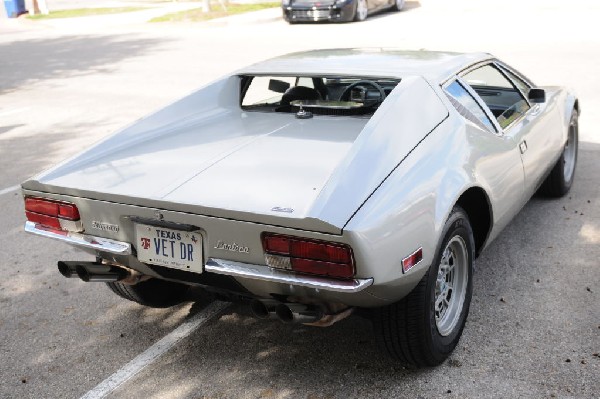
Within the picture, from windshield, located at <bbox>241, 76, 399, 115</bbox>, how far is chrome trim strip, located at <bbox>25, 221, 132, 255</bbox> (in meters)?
1.53

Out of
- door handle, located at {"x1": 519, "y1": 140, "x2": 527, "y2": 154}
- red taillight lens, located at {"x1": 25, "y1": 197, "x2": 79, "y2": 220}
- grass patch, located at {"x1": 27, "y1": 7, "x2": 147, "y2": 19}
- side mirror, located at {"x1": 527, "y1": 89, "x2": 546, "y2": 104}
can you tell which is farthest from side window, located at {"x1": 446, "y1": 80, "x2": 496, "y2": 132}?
grass patch, located at {"x1": 27, "y1": 7, "x2": 147, "y2": 19}

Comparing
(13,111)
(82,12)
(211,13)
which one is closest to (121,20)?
(211,13)

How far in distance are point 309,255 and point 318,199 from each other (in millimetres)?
227

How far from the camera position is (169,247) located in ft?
10.5

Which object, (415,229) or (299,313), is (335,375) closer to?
(299,313)

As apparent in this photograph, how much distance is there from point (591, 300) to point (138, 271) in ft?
8.25

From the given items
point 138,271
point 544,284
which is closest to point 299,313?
point 138,271

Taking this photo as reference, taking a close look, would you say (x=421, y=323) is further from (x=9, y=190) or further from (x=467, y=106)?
(x=9, y=190)

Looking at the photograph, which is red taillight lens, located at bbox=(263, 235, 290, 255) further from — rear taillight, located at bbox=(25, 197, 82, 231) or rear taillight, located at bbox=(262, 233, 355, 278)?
rear taillight, located at bbox=(25, 197, 82, 231)

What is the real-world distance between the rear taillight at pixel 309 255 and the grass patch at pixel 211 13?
2056 centimetres

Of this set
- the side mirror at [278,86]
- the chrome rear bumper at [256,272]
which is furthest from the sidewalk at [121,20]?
the chrome rear bumper at [256,272]

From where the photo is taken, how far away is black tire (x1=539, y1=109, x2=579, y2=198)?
564 centimetres

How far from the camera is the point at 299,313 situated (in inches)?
121

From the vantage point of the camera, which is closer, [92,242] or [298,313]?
[298,313]
